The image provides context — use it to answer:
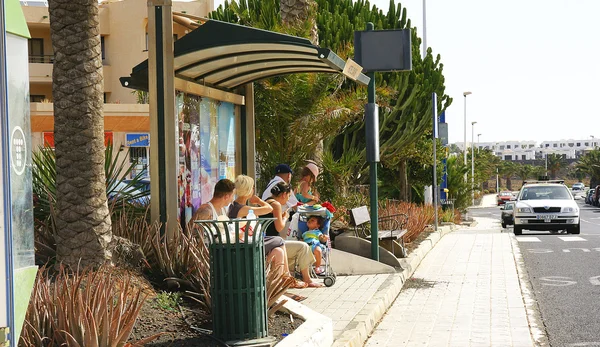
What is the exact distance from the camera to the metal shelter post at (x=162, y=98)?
943 centimetres

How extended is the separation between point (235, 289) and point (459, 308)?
4185 mm

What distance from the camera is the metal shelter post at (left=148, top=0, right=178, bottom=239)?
30.9ft

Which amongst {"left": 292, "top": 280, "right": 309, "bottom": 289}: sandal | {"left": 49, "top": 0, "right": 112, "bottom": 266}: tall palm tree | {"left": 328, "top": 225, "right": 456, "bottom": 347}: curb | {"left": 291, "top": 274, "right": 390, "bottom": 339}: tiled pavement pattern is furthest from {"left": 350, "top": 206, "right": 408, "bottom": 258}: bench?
{"left": 49, "top": 0, "right": 112, "bottom": 266}: tall palm tree

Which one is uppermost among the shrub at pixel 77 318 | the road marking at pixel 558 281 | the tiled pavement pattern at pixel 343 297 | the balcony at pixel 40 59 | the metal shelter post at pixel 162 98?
the balcony at pixel 40 59

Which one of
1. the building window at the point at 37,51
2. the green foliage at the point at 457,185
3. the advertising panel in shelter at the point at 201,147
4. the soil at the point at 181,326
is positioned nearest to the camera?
the soil at the point at 181,326

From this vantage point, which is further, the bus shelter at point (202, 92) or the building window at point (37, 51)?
the building window at point (37, 51)

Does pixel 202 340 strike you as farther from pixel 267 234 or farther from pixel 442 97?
pixel 442 97

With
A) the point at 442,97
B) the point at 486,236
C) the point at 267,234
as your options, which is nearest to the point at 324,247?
the point at 267,234

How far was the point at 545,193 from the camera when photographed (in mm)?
28031

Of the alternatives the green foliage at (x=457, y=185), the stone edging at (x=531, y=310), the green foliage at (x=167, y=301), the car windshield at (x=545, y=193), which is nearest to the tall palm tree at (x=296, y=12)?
the stone edging at (x=531, y=310)

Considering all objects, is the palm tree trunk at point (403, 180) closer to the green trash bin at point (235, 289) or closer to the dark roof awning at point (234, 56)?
the dark roof awning at point (234, 56)

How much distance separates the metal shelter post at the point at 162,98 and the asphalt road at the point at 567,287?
13.6ft

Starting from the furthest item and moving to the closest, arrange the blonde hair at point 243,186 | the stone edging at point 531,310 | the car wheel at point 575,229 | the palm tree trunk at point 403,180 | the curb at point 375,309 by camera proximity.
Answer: the palm tree trunk at point 403,180 → the car wheel at point 575,229 → the blonde hair at point 243,186 → the stone edging at point 531,310 → the curb at point 375,309

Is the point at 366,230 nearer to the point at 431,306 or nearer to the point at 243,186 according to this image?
the point at 431,306
